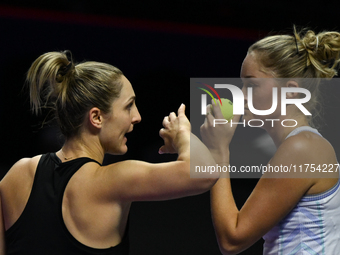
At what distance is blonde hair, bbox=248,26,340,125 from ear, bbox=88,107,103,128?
52 cm

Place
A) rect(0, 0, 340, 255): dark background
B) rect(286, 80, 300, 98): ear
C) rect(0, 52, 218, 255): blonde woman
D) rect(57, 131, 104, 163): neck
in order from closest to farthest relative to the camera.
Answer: rect(0, 52, 218, 255): blonde woman, rect(57, 131, 104, 163): neck, rect(286, 80, 300, 98): ear, rect(0, 0, 340, 255): dark background

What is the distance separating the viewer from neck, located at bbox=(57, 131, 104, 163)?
1.05 metres

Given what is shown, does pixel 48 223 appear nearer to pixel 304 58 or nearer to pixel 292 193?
pixel 292 193

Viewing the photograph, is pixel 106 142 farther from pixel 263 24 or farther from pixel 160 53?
pixel 263 24

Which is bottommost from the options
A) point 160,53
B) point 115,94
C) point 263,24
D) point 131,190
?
point 131,190

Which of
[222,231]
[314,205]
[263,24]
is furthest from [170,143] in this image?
[263,24]

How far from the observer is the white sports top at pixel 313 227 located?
41.9 inches

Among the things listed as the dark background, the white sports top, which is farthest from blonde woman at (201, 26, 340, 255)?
the dark background

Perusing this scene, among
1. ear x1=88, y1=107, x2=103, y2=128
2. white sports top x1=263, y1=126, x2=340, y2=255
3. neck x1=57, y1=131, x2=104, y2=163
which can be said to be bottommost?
white sports top x1=263, y1=126, x2=340, y2=255

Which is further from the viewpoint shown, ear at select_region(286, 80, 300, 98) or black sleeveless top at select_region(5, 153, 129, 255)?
ear at select_region(286, 80, 300, 98)

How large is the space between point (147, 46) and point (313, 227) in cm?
296

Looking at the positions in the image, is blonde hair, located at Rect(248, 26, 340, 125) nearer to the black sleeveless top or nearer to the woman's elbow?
the woman's elbow

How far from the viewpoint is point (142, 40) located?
375 cm

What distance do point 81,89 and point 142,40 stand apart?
279 cm
